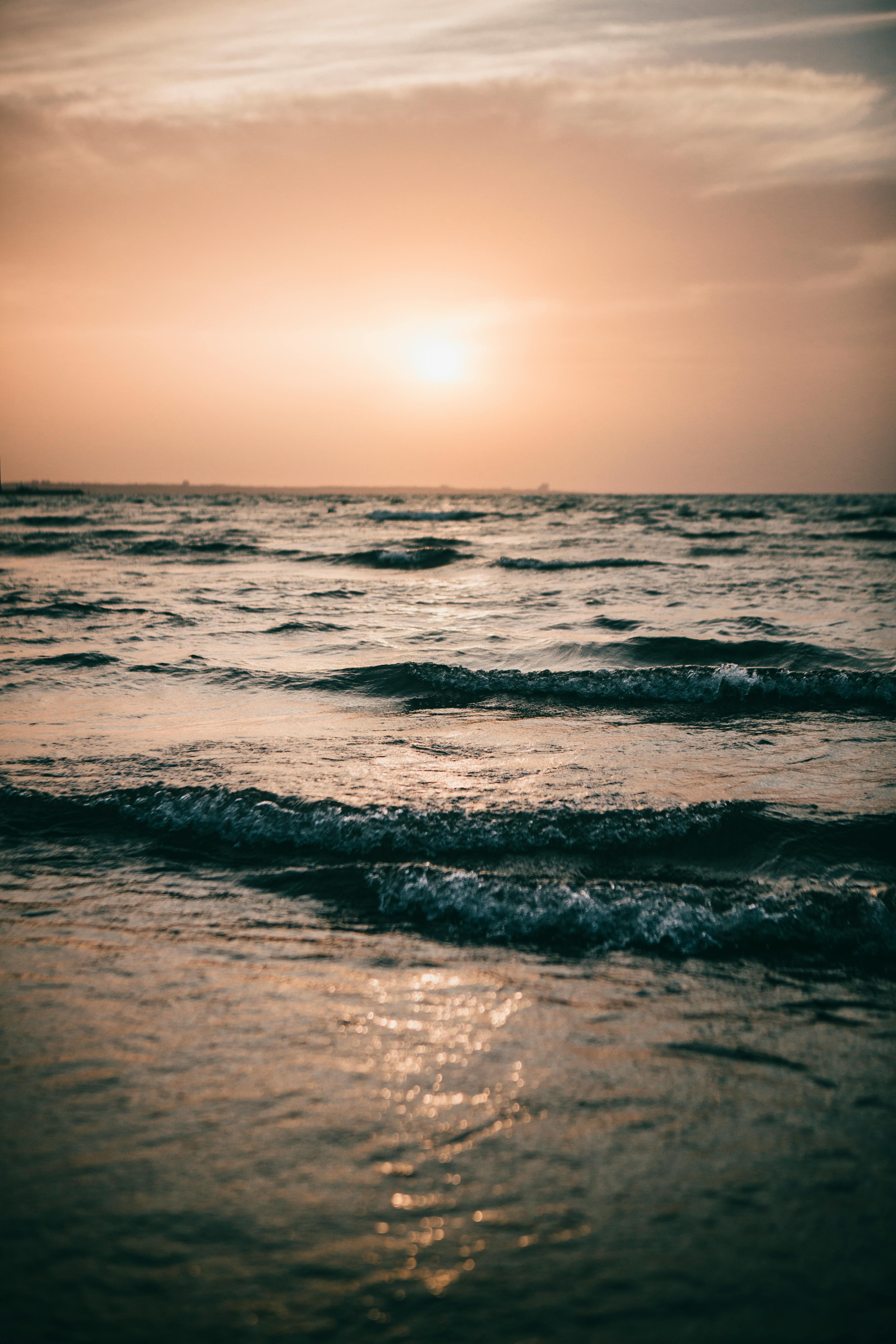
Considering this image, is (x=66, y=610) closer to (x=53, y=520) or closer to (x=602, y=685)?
(x=602, y=685)

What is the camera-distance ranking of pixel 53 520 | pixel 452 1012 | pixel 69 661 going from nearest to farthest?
pixel 452 1012
pixel 69 661
pixel 53 520

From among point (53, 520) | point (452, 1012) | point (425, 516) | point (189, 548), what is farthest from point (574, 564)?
point (425, 516)

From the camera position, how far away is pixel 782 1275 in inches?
61.8

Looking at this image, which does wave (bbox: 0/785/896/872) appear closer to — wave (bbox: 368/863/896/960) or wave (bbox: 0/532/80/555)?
wave (bbox: 368/863/896/960)

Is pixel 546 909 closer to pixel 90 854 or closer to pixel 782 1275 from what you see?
pixel 782 1275

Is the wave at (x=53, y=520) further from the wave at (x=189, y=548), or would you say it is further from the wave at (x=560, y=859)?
the wave at (x=560, y=859)

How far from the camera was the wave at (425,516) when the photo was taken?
136 ft

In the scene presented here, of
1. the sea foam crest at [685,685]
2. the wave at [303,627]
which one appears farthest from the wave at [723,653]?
the wave at [303,627]

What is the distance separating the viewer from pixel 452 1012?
244 cm

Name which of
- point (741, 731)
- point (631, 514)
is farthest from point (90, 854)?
point (631, 514)

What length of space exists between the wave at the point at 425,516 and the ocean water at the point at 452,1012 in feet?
113

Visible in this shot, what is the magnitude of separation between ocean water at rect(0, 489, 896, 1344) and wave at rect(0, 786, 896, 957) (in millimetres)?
19

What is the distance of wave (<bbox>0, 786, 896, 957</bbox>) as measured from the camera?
9.80 feet

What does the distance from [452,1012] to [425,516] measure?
4285 centimetres
